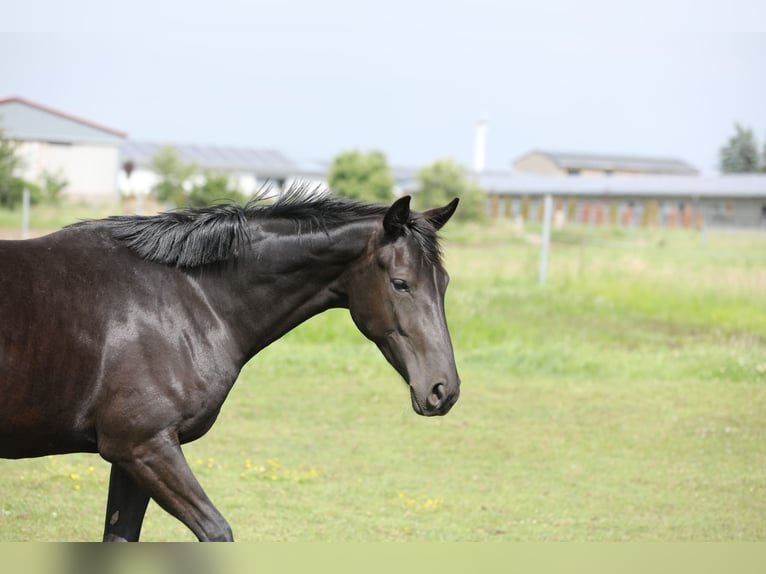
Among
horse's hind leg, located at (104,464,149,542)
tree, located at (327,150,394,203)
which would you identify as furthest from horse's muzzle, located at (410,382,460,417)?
tree, located at (327,150,394,203)

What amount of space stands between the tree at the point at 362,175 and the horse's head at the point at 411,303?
136ft

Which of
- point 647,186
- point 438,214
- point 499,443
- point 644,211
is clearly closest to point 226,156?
point 647,186

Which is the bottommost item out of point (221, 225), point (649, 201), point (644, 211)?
point (644, 211)

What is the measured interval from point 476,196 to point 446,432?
37.0 meters

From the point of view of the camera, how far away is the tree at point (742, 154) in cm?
7712

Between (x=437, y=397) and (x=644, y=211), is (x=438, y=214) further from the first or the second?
(x=644, y=211)

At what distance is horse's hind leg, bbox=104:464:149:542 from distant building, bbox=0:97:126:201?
4611 cm

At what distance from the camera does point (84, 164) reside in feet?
167

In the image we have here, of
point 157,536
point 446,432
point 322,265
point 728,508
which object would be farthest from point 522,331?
point 322,265

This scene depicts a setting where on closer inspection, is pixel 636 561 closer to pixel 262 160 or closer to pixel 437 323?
pixel 437 323

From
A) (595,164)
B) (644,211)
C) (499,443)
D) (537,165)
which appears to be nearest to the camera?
(499,443)

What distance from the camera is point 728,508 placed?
6945 millimetres

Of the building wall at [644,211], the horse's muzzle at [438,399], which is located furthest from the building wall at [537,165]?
the horse's muzzle at [438,399]

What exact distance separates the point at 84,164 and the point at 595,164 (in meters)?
47.0
